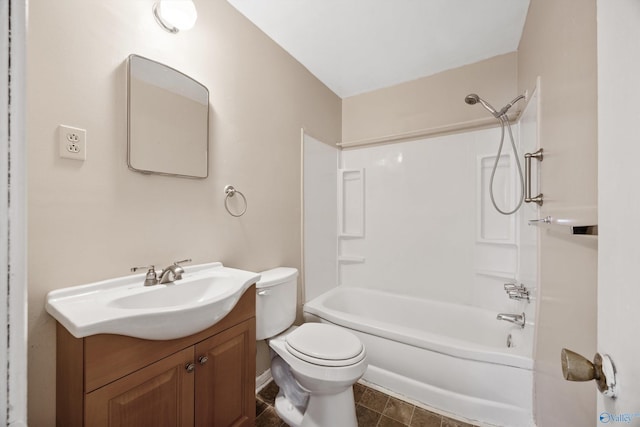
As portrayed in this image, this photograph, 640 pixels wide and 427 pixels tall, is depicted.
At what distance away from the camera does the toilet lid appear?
121 centimetres

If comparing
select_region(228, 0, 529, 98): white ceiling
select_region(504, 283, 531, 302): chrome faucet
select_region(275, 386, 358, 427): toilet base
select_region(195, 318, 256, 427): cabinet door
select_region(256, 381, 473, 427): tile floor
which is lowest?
select_region(256, 381, 473, 427): tile floor

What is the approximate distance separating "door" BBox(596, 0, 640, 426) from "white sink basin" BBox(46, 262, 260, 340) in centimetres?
96

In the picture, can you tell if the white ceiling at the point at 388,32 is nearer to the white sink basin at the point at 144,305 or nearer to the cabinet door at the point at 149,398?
the white sink basin at the point at 144,305

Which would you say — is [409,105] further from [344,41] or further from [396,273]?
[396,273]

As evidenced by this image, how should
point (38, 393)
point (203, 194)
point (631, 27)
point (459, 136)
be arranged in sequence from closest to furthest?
1. point (631, 27)
2. point (38, 393)
3. point (203, 194)
4. point (459, 136)

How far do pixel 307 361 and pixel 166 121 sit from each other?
135 cm

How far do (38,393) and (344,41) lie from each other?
92.6 inches

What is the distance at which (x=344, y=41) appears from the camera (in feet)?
5.82

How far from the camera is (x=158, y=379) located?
2.79ft

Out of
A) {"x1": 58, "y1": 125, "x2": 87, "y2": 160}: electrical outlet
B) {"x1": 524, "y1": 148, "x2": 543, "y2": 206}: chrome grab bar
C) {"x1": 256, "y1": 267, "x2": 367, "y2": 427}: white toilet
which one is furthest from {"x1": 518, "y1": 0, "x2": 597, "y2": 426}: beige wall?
{"x1": 58, "y1": 125, "x2": 87, "y2": 160}: electrical outlet

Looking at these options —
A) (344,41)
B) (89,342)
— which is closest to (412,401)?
(89,342)

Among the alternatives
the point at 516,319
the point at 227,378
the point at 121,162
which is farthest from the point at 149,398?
the point at 516,319

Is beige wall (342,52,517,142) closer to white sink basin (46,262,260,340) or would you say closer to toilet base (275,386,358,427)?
white sink basin (46,262,260,340)

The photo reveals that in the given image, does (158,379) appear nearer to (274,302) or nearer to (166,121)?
(274,302)
